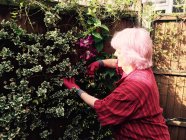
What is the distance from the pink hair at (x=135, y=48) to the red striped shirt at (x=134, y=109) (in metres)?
0.09

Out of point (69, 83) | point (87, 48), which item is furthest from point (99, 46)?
point (69, 83)

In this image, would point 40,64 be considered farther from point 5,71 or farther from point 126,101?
point 126,101

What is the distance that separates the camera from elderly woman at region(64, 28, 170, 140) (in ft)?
8.28

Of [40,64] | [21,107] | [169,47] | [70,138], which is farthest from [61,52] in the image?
[169,47]

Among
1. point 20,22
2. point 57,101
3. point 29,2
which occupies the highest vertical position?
point 29,2

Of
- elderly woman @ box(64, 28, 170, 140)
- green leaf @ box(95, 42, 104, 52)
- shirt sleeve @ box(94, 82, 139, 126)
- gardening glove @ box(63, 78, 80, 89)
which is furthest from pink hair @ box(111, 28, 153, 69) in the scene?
green leaf @ box(95, 42, 104, 52)

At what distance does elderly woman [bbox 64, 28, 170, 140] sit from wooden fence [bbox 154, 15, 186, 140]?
1899 mm

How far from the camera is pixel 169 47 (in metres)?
4.52

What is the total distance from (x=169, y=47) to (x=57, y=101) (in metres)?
2.06

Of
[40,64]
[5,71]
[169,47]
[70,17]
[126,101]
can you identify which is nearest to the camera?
[126,101]

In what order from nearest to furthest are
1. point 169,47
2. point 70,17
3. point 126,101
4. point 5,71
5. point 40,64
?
1. point 126,101
2. point 5,71
3. point 40,64
4. point 70,17
5. point 169,47

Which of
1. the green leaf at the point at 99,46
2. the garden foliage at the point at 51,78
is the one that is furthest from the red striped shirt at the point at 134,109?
the green leaf at the point at 99,46

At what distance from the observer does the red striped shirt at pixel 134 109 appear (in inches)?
99.0

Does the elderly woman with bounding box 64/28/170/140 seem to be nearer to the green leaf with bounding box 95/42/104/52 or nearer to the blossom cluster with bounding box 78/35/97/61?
the blossom cluster with bounding box 78/35/97/61
